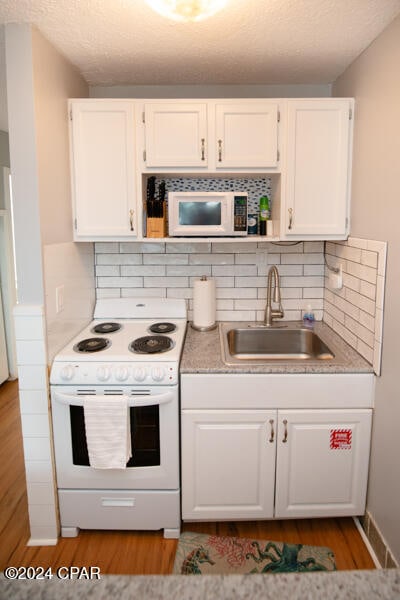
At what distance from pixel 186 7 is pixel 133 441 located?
1.75 m

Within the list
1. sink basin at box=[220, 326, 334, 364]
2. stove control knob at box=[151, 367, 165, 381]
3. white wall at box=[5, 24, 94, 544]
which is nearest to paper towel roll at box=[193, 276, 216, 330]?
sink basin at box=[220, 326, 334, 364]

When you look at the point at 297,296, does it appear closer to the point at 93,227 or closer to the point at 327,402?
the point at 327,402

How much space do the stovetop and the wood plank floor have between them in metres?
0.81

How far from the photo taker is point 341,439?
1959 millimetres

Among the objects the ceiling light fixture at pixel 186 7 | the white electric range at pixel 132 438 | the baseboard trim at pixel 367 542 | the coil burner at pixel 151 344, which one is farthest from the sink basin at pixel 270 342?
the ceiling light fixture at pixel 186 7

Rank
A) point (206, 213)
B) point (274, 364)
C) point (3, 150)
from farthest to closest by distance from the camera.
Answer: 1. point (3, 150)
2. point (206, 213)
3. point (274, 364)

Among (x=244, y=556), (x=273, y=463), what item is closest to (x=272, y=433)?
(x=273, y=463)

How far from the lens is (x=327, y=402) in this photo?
193 centimetres

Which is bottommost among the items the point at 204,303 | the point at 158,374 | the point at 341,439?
the point at 341,439

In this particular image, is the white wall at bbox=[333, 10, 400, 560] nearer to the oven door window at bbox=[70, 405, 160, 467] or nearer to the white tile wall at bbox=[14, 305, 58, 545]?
the oven door window at bbox=[70, 405, 160, 467]

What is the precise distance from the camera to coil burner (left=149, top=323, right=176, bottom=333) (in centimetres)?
238

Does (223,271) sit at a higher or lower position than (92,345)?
higher

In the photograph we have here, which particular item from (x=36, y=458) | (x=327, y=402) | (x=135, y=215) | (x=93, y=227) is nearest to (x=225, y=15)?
(x=135, y=215)

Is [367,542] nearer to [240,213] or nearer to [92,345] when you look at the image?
[92,345]
